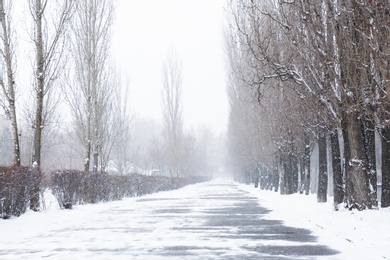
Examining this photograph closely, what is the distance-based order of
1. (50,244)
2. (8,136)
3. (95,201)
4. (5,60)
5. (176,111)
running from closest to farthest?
1. (50,244)
2. (5,60)
3. (95,201)
4. (176,111)
5. (8,136)

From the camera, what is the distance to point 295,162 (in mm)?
29219

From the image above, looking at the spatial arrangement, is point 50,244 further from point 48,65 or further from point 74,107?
point 74,107

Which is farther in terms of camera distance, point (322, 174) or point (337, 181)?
point (322, 174)

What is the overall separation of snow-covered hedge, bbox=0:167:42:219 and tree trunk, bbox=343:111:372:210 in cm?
914

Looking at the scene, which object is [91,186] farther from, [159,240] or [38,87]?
[159,240]

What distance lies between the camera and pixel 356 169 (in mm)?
12148

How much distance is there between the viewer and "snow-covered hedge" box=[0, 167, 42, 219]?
1167 cm

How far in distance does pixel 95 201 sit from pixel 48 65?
7297mm

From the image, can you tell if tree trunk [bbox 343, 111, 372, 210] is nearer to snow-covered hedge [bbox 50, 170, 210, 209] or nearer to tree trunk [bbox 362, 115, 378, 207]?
tree trunk [bbox 362, 115, 378, 207]

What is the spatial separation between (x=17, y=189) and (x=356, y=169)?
9318 millimetres

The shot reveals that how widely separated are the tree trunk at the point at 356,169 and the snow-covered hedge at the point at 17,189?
914cm

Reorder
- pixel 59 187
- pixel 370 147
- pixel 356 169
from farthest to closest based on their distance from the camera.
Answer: pixel 59 187 < pixel 370 147 < pixel 356 169

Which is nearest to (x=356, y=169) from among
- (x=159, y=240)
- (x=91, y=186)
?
(x=159, y=240)

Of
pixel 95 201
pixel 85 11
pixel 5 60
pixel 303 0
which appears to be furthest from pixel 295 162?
pixel 5 60
